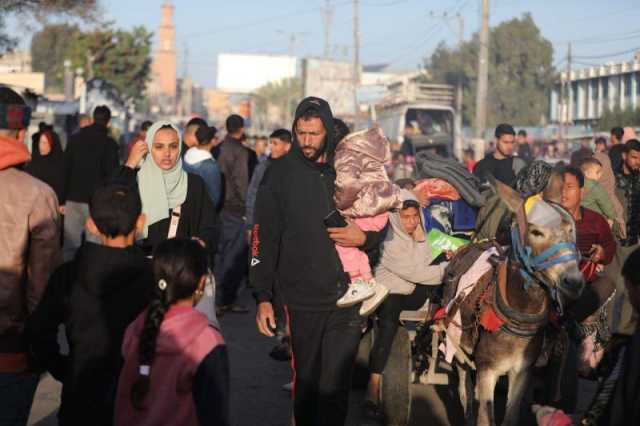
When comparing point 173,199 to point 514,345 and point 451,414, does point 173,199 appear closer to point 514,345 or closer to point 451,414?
point 514,345

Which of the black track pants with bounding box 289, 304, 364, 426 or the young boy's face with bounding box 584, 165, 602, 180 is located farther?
the young boy's face with bounding box 584, 165, 602, 180

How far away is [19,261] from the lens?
508 centimetres

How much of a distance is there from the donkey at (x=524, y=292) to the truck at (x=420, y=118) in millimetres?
28298

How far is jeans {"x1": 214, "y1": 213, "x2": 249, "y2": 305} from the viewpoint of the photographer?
12.8 m

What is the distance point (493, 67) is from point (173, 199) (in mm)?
92259

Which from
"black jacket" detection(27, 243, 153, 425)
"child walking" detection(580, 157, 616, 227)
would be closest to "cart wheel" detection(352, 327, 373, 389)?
"child walking" detection(580, 157, 616, 227)

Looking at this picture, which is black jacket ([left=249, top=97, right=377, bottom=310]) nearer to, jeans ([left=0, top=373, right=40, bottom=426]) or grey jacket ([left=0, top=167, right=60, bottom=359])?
grey jacket ([left=0, top=167, right=60, bottom=359])

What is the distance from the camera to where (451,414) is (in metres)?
8.26

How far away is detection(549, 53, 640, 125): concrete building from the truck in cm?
2530

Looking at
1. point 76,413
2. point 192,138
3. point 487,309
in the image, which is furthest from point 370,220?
point 192,138

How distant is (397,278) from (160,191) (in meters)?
1.93

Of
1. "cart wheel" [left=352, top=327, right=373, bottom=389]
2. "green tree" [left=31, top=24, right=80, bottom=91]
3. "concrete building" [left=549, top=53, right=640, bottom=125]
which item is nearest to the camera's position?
"cart wheel" [left=352, top=327, right=373, bottom=389]

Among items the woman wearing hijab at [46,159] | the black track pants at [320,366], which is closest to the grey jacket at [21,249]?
the black track pants at [320,366]

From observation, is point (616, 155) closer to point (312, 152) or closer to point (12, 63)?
point (312, 152)
